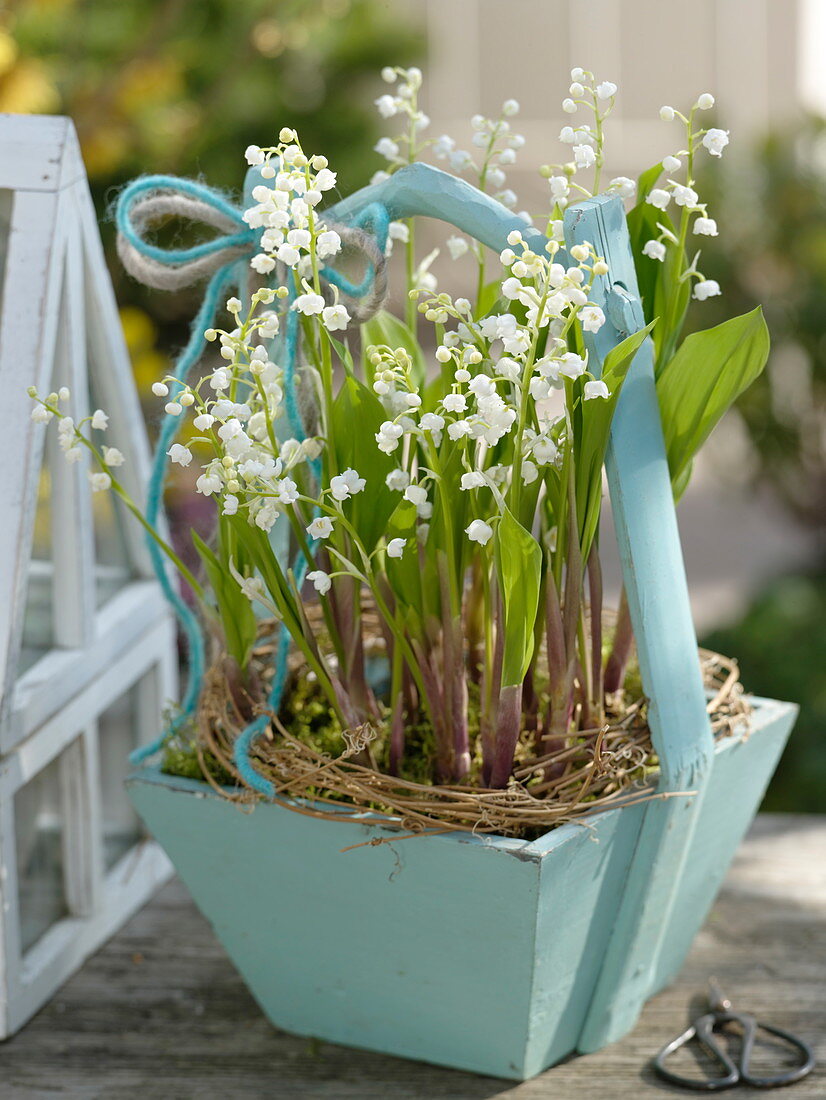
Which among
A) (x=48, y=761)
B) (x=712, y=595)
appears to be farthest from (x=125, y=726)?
(x=712, y=595)

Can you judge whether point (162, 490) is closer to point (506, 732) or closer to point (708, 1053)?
point (506, 732)

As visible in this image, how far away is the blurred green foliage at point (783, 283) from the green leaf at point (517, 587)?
1.80 metres

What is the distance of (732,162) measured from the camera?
2457 millimetres

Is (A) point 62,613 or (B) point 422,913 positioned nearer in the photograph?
(B) point 422,913

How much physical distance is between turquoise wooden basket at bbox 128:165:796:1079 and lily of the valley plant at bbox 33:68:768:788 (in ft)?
0.10

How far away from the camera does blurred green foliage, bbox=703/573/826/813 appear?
6.12 feet

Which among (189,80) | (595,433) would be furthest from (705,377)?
(189,80)

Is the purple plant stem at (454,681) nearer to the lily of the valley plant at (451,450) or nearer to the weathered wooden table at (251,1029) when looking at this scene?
the lily of the valley plant at (451,450)

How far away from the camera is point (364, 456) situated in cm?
60

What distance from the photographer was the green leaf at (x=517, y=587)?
0.54 m

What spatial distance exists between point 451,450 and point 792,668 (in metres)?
1.55

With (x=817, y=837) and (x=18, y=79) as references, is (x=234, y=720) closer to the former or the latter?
(x=817, y=837)

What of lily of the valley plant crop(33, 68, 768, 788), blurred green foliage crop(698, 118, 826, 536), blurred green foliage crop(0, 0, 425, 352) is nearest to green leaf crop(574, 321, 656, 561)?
lily of the valley plant crop(33, 68, 768, 788)

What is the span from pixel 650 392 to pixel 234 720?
28 cm
